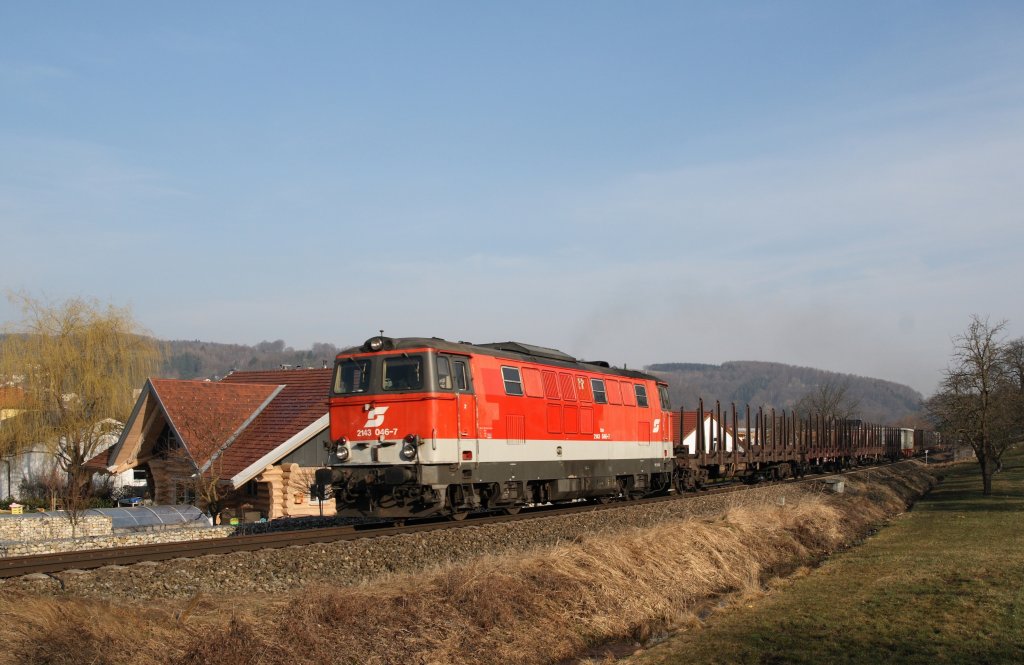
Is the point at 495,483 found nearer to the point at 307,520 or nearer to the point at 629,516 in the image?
the point at 629,516

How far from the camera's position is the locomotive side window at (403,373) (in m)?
18.1

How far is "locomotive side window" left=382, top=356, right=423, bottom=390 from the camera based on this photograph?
18125 mm

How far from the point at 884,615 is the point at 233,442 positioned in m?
25.3

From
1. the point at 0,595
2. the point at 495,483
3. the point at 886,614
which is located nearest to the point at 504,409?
the point at 495,483

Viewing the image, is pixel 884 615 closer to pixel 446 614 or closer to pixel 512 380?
pixel 446 614

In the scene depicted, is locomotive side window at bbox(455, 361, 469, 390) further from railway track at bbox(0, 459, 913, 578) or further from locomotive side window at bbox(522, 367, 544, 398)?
railway track at bbox(0, 459, 913, 578)

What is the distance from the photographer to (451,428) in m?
18.1

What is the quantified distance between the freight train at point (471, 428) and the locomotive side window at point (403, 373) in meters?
0.02

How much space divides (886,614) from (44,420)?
136 feet

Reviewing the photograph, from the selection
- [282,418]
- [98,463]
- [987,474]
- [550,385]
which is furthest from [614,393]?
[98,463]

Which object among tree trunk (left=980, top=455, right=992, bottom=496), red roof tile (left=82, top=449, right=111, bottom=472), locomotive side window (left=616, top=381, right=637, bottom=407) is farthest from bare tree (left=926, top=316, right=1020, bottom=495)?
red roof tile (left=82, top=449, right=111, bottom=472)

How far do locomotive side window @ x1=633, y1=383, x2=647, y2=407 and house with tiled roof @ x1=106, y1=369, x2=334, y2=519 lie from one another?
39.4ft

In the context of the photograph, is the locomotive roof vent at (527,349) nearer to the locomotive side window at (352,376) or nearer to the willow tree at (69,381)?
the locomotive side window at (352,376)

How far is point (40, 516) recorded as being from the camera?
25625 mm
